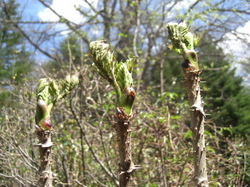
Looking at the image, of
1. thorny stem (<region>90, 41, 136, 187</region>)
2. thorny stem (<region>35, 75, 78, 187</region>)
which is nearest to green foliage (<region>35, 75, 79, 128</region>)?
thorny stem (<region>35, 75, 78, 187</region>)

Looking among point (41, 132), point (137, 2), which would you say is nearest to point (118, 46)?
point (137, 2)

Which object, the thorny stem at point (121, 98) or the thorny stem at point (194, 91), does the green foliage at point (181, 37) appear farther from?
the thorny stem at point (121, 98)

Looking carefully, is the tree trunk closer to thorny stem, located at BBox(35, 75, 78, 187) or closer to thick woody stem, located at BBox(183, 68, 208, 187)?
thorny stem, located at BBox(35, 75, 78, 187)

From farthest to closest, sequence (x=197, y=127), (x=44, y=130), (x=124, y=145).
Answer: (x=44, y=130)
(x=197, y=127)
(x=124, y=145)

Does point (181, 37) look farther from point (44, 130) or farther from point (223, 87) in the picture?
point (223, 87)

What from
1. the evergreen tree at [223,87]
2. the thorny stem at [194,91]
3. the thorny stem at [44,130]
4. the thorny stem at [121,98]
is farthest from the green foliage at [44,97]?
the evergreen tree at [223,87]

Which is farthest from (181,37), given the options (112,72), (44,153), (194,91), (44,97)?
(44,153)
